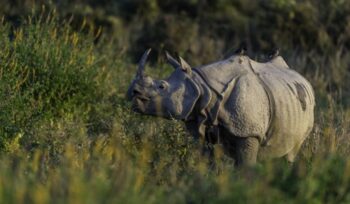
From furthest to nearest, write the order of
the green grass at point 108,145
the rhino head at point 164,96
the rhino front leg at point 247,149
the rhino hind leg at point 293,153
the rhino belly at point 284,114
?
the rhino hind leg at point 293,153 → the rhino belly at point 284,114 → the rhino front leg at point 247,149 → the rhino head at point 164,96 → the green grass at point 108,145

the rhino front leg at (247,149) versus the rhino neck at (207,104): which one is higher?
the rhino neck at (207,104)

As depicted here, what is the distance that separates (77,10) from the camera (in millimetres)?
16453

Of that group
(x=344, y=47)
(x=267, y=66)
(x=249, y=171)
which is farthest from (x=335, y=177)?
(x=344, y=47)

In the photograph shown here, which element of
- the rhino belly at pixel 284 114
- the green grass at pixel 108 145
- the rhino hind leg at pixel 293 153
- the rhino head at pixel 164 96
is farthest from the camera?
the rhino hind leg at pixel 293 153

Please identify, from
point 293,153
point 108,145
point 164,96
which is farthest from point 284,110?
point 108,145

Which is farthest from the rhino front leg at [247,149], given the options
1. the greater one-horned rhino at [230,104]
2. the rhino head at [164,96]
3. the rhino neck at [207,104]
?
the rhino head at [164,96]

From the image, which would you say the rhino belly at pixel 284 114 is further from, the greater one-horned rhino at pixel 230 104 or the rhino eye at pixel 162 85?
the rhino eye at pixel 162 85

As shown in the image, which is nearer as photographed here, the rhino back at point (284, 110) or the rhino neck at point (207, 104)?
the rhino neck at point (207, 104)

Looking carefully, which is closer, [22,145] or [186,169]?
[186,169]

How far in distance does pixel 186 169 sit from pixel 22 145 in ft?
7.64

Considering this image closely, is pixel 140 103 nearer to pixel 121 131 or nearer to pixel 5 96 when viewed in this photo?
pixel 121 131

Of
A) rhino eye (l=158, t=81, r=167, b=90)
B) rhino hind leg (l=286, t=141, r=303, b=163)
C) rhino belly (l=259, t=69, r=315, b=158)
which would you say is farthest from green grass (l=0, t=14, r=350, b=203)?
rhino eye (l=158, t=81, r=167, b=90)

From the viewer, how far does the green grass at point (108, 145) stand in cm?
528

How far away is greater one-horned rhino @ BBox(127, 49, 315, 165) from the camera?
710 centimetres
